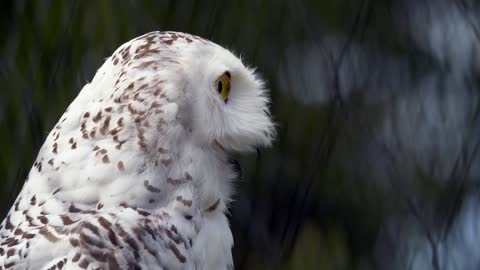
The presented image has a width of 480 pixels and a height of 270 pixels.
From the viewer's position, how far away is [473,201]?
1.59 m

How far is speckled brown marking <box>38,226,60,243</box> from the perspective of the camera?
935mm

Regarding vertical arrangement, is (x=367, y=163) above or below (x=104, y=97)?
below

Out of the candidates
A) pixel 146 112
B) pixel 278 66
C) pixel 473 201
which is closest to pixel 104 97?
pixel 146 112

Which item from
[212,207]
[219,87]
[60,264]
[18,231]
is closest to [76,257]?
[60,264]

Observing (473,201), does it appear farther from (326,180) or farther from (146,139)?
(146,139)

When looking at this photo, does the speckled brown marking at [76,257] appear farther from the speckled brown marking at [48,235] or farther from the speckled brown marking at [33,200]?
the speckled brown marking at [33,200]

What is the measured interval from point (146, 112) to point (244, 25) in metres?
0.64

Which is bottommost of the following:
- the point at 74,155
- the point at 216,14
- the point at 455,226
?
the point at 455,226

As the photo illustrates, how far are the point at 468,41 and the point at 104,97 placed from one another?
84cm

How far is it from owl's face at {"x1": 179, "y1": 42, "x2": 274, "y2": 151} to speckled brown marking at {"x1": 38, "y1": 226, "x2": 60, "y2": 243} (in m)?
0.24

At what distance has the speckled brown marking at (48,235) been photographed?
935 millimetres

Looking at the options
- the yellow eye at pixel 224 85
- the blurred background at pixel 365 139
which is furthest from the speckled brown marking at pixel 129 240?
the blurred background at pixel 365 139

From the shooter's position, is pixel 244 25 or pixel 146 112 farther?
pixel 244 25

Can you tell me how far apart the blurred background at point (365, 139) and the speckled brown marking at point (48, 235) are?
0.67 metres
